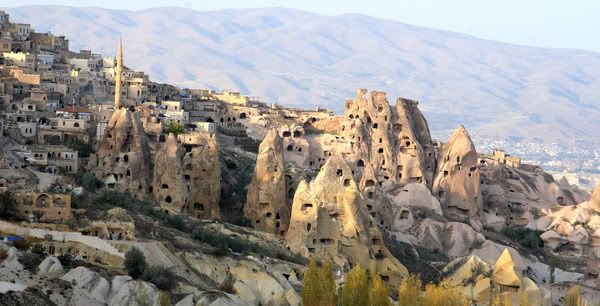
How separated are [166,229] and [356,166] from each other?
24847mm

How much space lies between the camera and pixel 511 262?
64438mm

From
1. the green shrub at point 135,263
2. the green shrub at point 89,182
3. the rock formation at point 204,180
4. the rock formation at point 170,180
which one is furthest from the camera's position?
the rock formation at point 204,180

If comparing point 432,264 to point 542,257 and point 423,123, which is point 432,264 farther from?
point 423,123

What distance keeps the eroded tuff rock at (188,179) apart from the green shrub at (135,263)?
38.7 ft

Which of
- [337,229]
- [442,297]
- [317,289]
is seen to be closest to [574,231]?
[337,229]

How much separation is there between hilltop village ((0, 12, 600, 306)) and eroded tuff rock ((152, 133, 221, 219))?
0.07 meters

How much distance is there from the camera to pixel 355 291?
175 feet

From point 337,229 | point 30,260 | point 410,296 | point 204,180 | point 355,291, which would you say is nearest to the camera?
point 30,260

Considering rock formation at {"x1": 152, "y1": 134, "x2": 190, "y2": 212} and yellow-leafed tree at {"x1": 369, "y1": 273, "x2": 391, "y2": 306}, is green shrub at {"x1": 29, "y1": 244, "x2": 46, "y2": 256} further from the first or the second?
rock formation at {"x1": 152, "y1": 134, "x2": 190, "y2": 212}

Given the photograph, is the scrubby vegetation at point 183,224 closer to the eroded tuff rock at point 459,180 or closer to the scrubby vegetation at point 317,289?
the scrubby vegetation at point 317,289

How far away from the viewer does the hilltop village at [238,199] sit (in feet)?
179

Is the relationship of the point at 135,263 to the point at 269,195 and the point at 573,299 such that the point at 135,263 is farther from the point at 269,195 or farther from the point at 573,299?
the point at 573,299

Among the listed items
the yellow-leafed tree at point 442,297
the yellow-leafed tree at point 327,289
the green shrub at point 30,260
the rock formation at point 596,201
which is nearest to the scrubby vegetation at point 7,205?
the green shrub at point 30,260

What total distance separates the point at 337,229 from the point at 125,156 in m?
9.92
